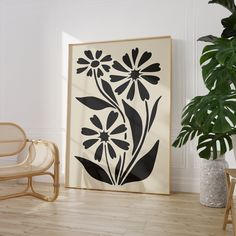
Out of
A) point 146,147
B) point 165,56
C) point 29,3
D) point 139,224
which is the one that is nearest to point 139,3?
point 165,56

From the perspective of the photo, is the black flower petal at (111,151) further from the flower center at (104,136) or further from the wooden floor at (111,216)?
the wooden floor at (111,216)

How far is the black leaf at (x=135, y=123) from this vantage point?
3.11 m

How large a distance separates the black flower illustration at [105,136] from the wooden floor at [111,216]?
0.52 metres

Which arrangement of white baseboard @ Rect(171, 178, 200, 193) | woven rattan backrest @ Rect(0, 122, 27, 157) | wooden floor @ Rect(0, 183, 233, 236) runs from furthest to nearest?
white baseboard @ Rect(171, 178, 200, 193) < woven rattan backrest @ Rect(0, 122, 27, 157) < wooden floor @ Rect(0, 183, 233, 236)

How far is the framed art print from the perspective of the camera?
3.05 m

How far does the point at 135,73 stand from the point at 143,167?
1.06m

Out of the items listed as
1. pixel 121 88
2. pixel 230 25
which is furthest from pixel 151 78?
pixel 230 25

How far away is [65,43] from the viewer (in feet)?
11.4

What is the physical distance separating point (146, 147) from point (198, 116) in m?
1.66

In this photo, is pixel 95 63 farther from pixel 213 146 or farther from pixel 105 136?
pixel 213 146

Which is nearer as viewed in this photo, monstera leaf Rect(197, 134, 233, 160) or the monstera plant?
the monstera plant

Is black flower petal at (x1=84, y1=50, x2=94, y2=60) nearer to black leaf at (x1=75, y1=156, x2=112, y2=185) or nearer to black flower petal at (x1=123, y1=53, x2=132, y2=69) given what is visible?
black flower petal at (x1=123, y1=53, x2=132, y2=69)

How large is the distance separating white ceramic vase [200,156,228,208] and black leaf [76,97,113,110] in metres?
1.31

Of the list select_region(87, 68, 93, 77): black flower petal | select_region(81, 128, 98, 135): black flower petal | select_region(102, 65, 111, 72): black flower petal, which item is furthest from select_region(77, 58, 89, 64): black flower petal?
select_region(81, 128, 98, 135): black flower petal
